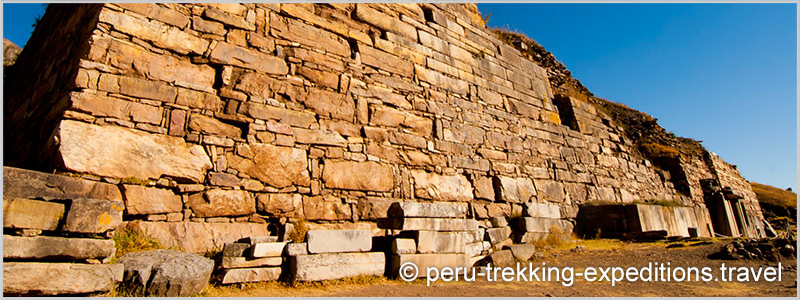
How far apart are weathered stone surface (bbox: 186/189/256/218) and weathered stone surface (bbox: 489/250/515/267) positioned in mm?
2905

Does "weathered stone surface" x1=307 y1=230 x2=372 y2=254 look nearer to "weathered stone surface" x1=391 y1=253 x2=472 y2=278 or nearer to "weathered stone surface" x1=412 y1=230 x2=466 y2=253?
"weathered stone surface" x1=391 y1=253 x2=472 y2=278

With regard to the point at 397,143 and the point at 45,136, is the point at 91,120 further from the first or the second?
the point at 397,143

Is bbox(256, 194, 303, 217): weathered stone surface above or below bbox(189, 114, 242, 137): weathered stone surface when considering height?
below

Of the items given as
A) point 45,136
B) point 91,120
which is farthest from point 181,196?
point 45,136

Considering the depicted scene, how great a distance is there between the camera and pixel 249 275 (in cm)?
363

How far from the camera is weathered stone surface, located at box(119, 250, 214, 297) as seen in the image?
9.89 ft

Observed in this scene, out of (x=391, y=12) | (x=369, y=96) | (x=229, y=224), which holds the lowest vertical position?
(x=229, y=224)

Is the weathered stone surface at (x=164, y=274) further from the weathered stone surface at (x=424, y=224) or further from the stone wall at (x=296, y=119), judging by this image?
the weathered stone surface at (x=424, y=224)

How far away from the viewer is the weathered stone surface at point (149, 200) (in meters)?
3.86

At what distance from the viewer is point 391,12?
719cm

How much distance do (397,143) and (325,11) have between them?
90.3 inches

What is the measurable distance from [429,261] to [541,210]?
3421mm

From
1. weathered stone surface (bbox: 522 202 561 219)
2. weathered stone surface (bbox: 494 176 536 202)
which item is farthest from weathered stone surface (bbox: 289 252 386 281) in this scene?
weathered stone surface (bbox: 522 202 561 219)

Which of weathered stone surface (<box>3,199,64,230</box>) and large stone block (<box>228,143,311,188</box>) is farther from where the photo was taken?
large stone block (<box>228,143,311,188</box>)
